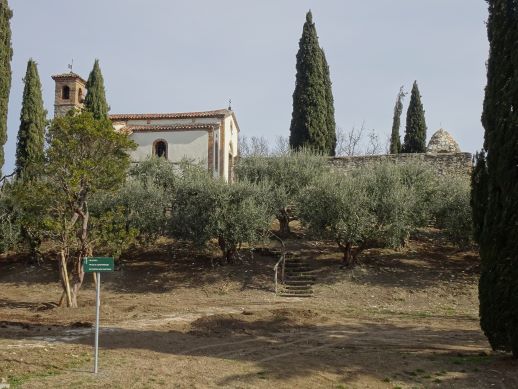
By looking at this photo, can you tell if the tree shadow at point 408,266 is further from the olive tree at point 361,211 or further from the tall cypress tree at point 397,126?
the tall cypress tree at point 397,126

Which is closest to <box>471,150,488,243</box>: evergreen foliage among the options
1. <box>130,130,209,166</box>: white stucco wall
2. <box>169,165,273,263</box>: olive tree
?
<box>169,165,273,263</box>: olive tree

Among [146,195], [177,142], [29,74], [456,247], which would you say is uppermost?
[29,74]

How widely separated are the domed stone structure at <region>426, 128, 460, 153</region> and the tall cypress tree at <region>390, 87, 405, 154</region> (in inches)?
138

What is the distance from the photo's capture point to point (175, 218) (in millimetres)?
23094

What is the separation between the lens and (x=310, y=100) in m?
32.4

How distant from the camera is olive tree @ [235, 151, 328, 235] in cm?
2669

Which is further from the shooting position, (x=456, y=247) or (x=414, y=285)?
(x=456, y=247)

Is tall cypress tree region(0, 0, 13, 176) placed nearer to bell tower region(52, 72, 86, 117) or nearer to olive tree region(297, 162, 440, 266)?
olive tree region(297, 162, 440, 266)

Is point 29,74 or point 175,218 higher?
point 29,74

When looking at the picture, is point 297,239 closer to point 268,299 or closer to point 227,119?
point 268,299

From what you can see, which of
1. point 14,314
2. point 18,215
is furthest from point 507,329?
point 18,215

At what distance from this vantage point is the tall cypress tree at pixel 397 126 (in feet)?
138

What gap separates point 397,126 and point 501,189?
3553 cm

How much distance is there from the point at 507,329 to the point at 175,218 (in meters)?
15.9
